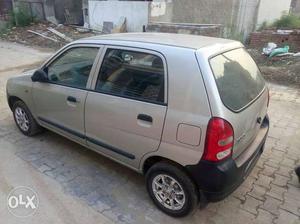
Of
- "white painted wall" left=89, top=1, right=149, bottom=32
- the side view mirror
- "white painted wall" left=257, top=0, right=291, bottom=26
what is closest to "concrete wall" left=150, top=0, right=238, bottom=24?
"white painted wall" left=89, top=1, right=149, bottom=32

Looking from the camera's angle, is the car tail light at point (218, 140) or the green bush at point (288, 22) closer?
the car tail light at point (218, 140)

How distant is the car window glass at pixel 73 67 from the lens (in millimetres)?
3086

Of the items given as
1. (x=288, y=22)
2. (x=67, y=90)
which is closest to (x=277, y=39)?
(x=288, y=22)

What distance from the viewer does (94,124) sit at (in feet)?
9.86

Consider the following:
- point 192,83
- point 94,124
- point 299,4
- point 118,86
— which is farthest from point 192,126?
point 299,4

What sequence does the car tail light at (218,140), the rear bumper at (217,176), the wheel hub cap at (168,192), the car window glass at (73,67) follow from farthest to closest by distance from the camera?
the car window glass at (73,67)
the wheel hub cap at (168,192)
the rear bumper at (217,176)
the car tail light at (218,140)

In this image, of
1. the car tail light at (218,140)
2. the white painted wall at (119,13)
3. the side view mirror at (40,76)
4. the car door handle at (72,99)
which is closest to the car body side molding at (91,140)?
the car door handle at (72,99)

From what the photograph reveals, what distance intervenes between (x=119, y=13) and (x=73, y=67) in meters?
9.46

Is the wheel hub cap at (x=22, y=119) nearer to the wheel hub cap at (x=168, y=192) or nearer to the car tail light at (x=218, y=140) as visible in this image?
the wheel hub cap at (x=168, y=192)

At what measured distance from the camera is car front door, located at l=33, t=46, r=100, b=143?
3.09 m

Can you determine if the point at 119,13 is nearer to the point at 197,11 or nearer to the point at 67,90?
the point at 197,11

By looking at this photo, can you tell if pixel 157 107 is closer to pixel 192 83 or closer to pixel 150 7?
pixel 192 83

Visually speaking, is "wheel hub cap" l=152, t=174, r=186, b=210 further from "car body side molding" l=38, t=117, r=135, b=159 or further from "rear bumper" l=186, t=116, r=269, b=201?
"car body side molding" l=38, t=117, r=135, b=159

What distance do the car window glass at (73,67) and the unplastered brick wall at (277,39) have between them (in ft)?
24.6
